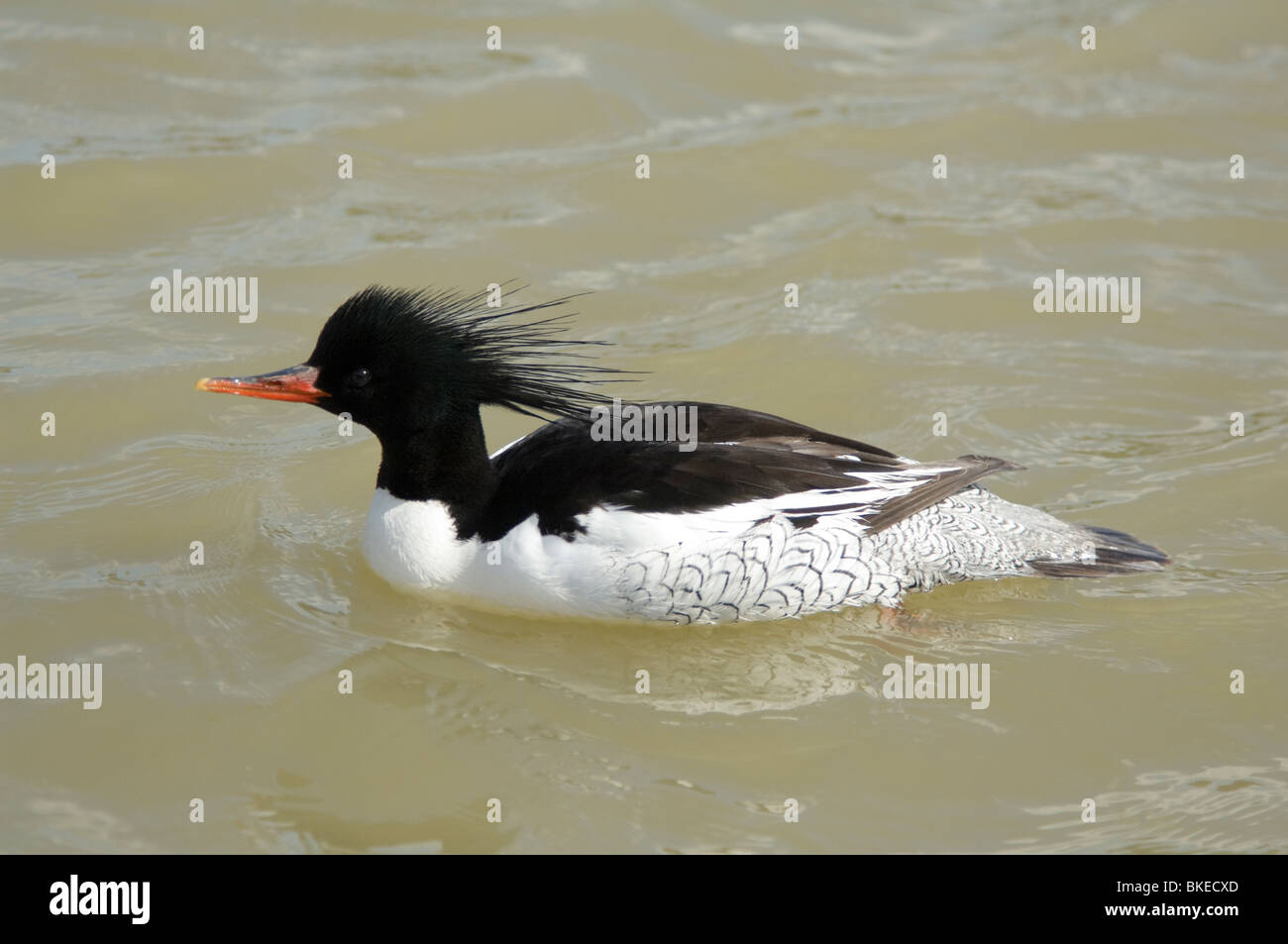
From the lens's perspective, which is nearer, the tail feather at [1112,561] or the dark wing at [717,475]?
the dark wing at [717,475]

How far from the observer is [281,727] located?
6.98 m

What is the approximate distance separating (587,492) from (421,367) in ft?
3.63

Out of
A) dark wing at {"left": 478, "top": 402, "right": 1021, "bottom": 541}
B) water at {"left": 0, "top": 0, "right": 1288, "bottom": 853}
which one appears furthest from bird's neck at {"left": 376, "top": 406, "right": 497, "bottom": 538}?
water at {"left": 0, "top": 0, "right": 1288, "bottom": 853}

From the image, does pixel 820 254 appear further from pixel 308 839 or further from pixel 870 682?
pixel 308 839

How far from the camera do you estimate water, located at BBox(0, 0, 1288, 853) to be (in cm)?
666

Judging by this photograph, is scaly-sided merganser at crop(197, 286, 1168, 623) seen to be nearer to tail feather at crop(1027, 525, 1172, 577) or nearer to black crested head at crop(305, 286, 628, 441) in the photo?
black crested head at crop(305, 286, 628, 441)

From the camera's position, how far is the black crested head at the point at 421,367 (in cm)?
750

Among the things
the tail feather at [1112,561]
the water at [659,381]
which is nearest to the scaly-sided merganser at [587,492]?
the water at [659,381]

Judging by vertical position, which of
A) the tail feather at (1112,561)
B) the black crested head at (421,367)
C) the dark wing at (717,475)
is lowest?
the tail feather at (1112,561)

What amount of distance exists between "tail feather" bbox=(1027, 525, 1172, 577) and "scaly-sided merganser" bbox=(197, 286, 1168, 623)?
738 millimetres

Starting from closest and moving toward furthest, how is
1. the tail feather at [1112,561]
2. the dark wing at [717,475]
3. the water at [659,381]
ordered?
the water at [659,381], the dark wing at [717,475], the tail feather at [1112,561]

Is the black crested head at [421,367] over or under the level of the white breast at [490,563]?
over

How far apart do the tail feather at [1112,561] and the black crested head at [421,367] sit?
2808 millimetres

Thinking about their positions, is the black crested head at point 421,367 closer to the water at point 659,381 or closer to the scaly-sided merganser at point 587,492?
the scaly-sided merganser at point 587,492
